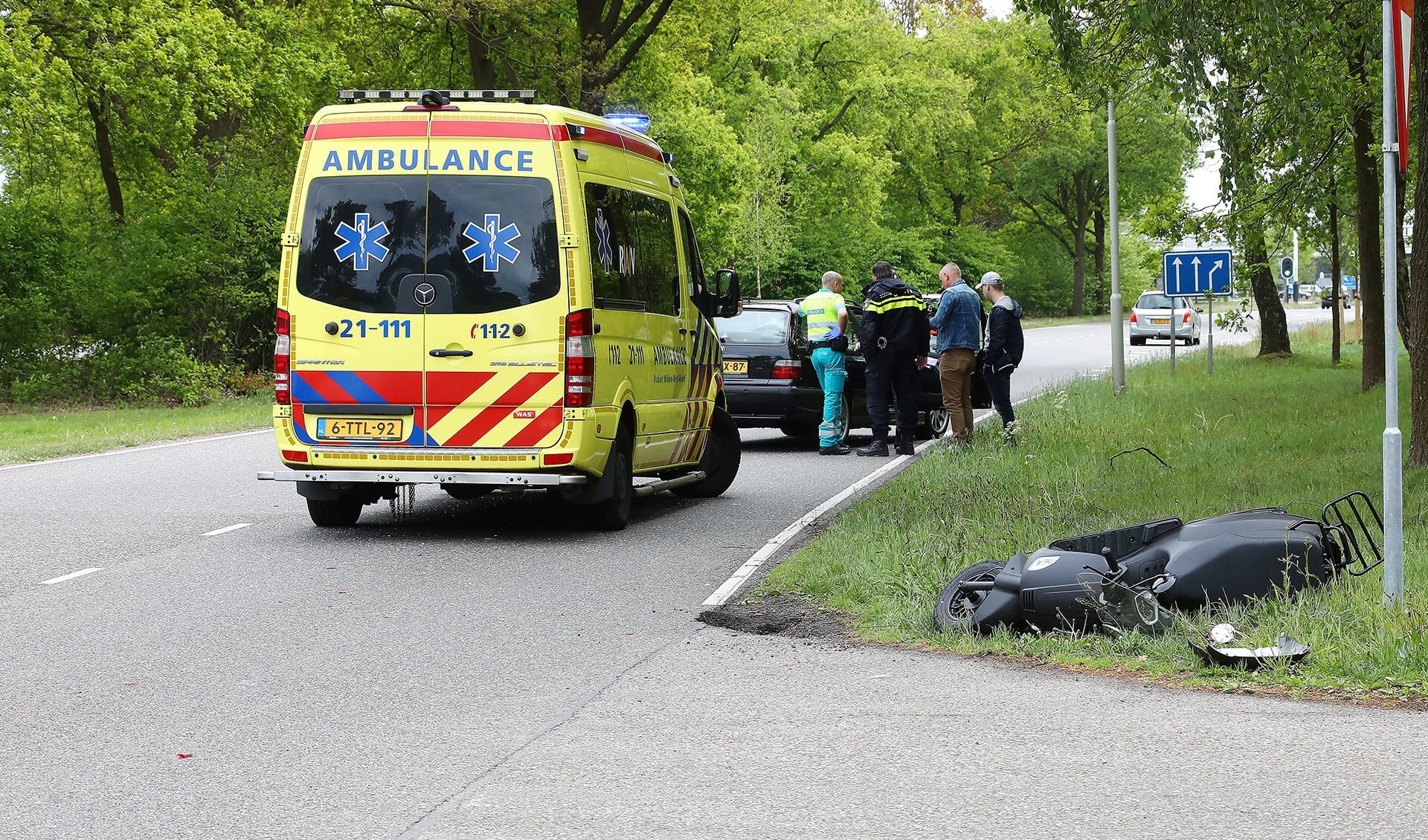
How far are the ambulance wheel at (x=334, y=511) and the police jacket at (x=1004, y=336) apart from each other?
755 cm

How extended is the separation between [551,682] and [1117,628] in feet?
7.86

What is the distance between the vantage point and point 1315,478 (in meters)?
11.8

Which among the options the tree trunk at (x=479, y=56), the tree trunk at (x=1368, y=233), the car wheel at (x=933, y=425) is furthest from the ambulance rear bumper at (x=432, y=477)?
the tree trunk at (x=479, y=56)

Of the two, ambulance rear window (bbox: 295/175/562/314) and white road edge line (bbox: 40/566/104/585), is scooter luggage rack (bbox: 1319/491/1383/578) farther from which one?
white road edge line (bbox: 40/566/104/585)

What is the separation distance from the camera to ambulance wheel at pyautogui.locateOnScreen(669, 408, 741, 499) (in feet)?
43.4

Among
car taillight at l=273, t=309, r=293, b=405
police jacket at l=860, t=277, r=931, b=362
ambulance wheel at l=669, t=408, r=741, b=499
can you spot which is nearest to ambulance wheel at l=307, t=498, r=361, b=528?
car taillight at l=273, t=309, r=293, b=405

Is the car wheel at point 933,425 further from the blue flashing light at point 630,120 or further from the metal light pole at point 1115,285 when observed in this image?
the blue flashing light at point 630,120

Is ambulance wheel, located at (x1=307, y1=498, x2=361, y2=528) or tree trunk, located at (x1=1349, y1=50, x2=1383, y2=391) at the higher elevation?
tree trunk, located at (x1=1349, y1=50, x2=1383, y2=391)

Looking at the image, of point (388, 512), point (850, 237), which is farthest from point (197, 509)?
point (850, 237)

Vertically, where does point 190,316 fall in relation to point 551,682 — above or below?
above

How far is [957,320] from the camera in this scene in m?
15.9

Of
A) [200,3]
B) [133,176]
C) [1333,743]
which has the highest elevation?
[200,3]

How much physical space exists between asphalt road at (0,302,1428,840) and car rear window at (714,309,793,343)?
7.81m

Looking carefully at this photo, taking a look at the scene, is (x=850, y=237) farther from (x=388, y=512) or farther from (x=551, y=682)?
(x=551, y=682)
